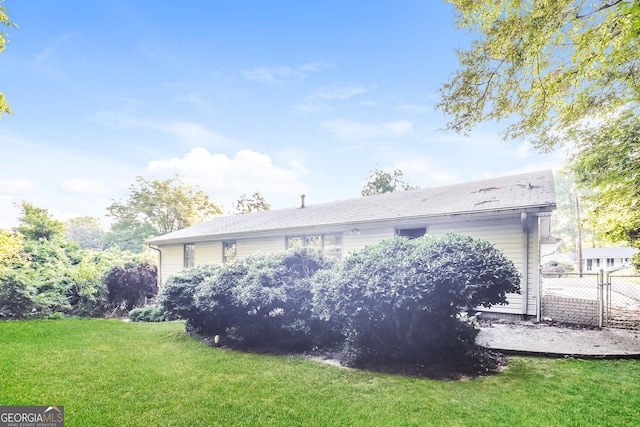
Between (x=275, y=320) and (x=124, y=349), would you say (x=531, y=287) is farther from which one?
(x=124, y=349)

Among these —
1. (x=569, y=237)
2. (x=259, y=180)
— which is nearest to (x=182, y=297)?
(x=259, y=180)

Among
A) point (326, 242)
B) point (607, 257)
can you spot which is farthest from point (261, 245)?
point (607, 257)

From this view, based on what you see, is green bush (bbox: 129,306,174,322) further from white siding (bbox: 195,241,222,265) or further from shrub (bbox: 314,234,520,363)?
shrub (bbox: 314,234,520,363)

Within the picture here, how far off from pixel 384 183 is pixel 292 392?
24593 mm

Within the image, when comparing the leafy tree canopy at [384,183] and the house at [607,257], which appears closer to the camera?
the leafy tree canopy at [384,183]

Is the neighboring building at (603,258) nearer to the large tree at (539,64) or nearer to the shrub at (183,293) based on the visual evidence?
the large tree at (539,64)

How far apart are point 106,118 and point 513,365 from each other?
1344 cm

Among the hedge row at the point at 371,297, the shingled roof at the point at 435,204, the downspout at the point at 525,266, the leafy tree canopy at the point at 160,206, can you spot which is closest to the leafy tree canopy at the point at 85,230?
the leafy tree canopy at the point at 160,206

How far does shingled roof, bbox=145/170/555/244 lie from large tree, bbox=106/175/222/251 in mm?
14389

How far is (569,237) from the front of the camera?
44.6 meters

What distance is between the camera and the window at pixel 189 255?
49.6ft

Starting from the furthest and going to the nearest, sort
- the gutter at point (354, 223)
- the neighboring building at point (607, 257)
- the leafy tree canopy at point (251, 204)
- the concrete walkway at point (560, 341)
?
the neighboring building at point (607, 257)
the leafy tree canopy at point (251, 204)
the gutter at point (354, 223)
the concrete walkway at point (560, 341)

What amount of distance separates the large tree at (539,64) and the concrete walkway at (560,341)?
12.0 ft

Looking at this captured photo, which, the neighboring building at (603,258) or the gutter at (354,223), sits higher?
the gutter at (354,223)
